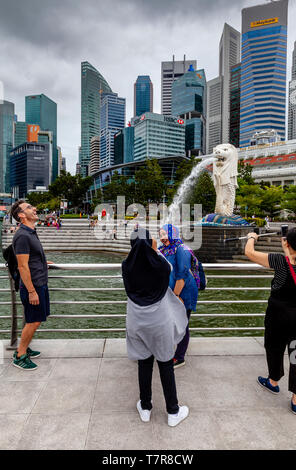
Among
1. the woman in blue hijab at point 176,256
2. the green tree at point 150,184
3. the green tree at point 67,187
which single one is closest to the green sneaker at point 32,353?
the woman in blue hijab at point 176,256

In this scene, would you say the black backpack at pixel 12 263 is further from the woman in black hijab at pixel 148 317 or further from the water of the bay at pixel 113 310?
the water of the bay at pixel 113 310

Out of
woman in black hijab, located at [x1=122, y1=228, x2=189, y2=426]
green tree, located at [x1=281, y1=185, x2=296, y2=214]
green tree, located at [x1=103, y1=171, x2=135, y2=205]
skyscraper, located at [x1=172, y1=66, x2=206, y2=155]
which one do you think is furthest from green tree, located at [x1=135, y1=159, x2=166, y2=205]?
skyscraper, located at [x1=172, y1=66, x2=206, y2=155]

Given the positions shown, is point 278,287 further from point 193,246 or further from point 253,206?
point 253,206

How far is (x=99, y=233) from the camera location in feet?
79.7

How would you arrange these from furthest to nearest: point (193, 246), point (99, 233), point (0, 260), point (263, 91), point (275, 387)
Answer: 1. point (263, 91)
2. point (99, 233)
3. point (0, 260)
4. point (193, 246)
5. point (275, 387)

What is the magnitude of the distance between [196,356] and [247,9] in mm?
199726

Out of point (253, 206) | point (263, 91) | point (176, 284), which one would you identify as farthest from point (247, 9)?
point (176, 284)

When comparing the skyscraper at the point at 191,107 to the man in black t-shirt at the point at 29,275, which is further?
the skyscraper at the point at 191,107

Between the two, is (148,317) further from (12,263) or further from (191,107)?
(191,107)

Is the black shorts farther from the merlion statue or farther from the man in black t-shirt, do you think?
the merlion statue

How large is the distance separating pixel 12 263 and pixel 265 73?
162m

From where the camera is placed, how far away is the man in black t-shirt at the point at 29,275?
113 inches

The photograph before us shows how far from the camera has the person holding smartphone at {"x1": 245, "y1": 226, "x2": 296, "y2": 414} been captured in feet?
7.83

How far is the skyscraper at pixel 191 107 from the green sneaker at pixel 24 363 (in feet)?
541
